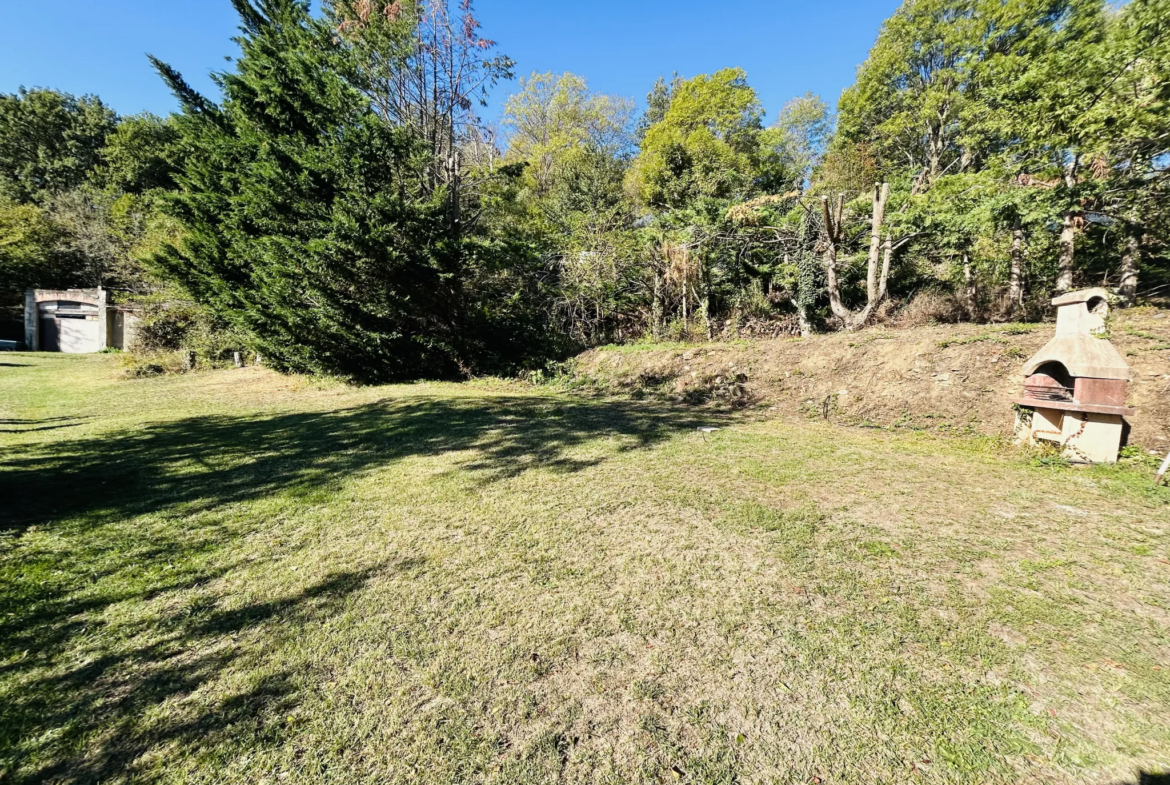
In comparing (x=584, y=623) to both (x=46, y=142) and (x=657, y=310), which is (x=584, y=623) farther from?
(x=46, y=142)

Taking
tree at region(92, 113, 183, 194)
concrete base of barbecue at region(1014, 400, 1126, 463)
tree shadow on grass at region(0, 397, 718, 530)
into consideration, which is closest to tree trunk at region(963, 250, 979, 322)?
concrete base of barbecue at region(1014, 400, 1126, 463)

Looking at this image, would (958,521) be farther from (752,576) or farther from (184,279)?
(184,279)

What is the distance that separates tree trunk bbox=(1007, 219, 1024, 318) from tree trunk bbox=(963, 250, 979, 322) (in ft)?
1.90

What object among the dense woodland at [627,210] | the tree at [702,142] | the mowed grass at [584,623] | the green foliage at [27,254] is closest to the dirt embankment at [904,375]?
the mowed grass at [584,623]

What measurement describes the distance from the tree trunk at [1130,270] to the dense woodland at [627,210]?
8 cm

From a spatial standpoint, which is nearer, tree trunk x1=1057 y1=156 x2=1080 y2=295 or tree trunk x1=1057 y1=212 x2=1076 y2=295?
tree trunk x1=1057 y1=156 x2=1080 y2=295

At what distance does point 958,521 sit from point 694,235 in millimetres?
10736

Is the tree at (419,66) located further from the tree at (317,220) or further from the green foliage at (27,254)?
the green foliage at (27,254)

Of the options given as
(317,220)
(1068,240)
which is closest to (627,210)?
(317,220)

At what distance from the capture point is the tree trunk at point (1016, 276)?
930 cm

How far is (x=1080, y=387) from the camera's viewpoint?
4.68 m

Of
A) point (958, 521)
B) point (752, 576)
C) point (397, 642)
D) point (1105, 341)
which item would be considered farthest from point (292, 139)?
point (1105, 341)

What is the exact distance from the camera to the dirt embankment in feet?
17.5

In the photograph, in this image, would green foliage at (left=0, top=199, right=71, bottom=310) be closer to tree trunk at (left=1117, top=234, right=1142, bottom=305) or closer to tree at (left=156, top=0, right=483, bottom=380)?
tree at (left=156, top=0, right=483, bottom=380)
